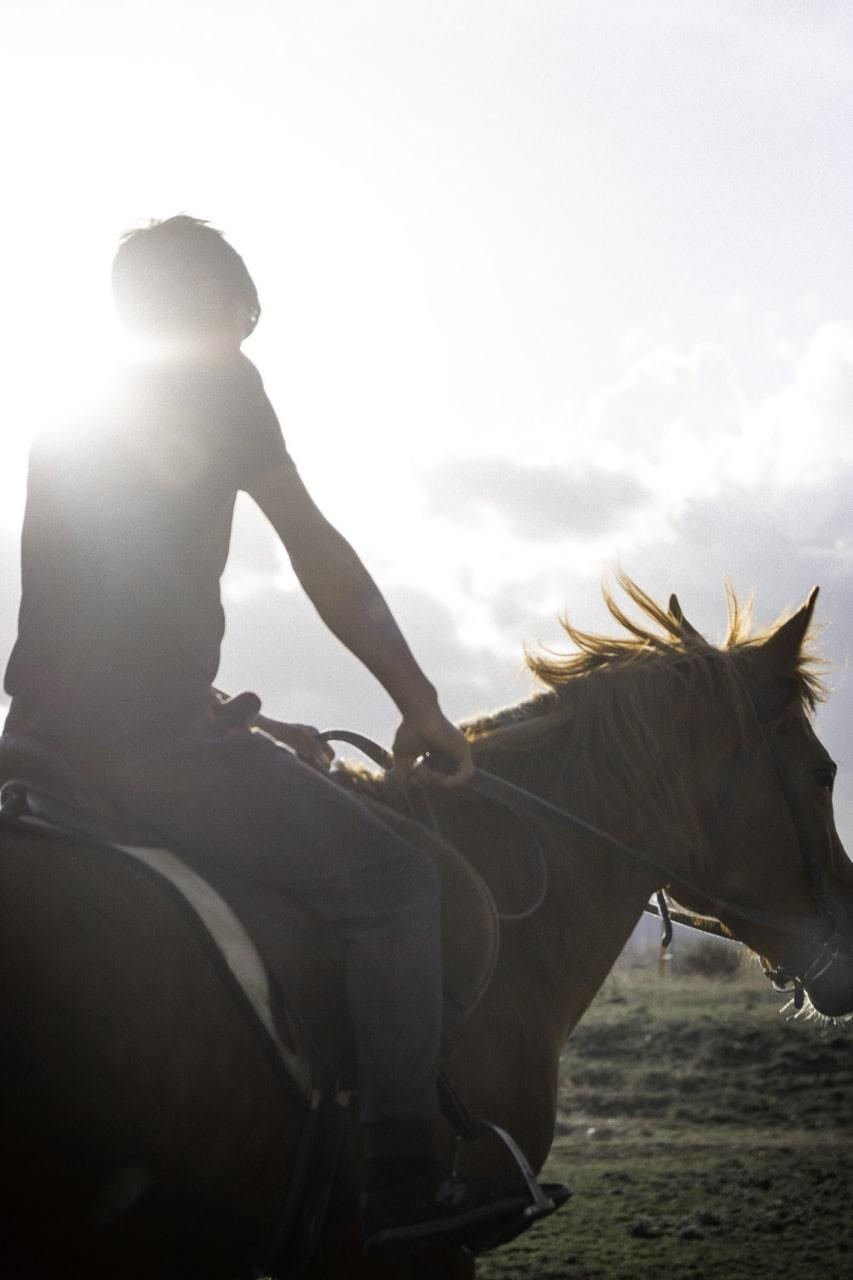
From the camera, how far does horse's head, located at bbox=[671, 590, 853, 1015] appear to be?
4.83 m

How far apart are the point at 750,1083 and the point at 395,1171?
1050 centimetres

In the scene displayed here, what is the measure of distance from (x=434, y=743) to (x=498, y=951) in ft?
2.22

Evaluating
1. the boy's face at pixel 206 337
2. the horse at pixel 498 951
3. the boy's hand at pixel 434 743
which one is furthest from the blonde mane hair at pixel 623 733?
the boy's face at pixel 206 337

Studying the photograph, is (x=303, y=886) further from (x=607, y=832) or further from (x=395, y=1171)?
(x=607, y=832)

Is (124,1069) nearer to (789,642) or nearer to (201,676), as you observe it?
(201,676)

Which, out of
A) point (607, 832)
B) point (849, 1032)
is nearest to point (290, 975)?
point (607, 832)

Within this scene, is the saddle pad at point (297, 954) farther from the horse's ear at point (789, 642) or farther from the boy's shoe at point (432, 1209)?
the horse's ear at point (789, 642)

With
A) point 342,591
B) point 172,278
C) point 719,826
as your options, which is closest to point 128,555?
point 342,591

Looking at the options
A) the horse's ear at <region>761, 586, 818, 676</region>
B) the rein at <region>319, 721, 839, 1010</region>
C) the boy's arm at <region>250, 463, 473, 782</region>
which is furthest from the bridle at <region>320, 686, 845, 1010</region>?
the boy's arm at <region>250, 463, 473, 782</region>

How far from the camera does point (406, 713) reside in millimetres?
3789

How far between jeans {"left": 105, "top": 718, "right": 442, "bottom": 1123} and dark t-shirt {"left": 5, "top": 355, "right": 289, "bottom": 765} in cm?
13

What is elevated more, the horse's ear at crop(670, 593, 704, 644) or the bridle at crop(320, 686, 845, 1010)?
the horse's ear at crop(670, 593, 704, 644)

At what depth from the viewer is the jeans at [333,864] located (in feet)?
11.4

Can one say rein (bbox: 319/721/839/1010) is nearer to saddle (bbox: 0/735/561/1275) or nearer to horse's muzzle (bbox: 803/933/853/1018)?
horse's muzzle (bbox: 803/933/853/1018)
